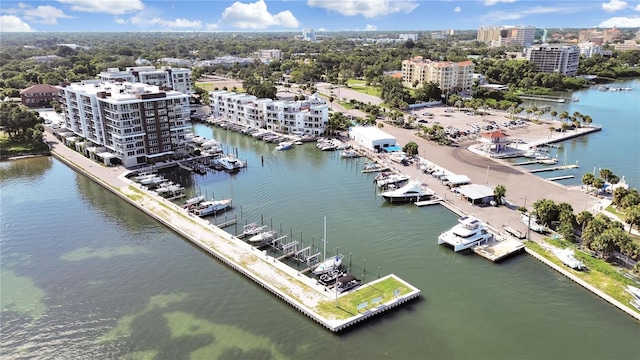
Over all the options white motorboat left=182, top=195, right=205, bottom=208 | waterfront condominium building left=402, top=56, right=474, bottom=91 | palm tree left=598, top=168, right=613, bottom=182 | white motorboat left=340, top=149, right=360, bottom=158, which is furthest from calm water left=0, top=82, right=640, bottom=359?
waterfront condominium building left=402, top=56, right=474, bottom=91

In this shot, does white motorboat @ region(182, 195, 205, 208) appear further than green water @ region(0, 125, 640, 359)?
Yes

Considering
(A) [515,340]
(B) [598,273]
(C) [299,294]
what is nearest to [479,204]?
(B) [598,273]

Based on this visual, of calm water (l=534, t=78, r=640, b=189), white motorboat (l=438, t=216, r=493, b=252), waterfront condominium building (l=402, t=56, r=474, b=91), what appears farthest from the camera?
waterfront condominium building (l=402, t=56, r=474, b=91)

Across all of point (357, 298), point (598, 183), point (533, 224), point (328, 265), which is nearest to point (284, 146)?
point (328, 265)

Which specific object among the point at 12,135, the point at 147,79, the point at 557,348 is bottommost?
the point at 557,348

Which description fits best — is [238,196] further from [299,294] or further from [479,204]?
[479,204]

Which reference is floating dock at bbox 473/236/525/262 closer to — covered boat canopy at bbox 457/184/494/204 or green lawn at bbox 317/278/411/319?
covered boat canopy at bbox 457/184/494/204

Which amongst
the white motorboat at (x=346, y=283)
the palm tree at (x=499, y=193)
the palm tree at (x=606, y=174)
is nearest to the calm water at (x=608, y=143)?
the palm tree at (x=606, y=174)
